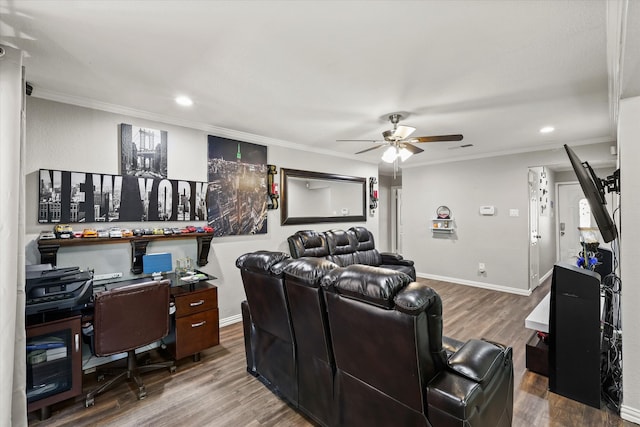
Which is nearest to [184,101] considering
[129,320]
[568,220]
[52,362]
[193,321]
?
[129,320]

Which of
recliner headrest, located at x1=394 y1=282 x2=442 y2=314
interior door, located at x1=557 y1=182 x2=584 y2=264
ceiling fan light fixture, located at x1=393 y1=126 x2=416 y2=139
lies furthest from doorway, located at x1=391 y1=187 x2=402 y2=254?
recliner headrest, located at x1=394 y1=282 x2=442 y2=314

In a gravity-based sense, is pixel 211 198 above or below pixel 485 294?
above

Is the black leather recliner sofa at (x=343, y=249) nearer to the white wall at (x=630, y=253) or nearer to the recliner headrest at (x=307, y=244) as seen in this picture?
the recliner headrest at (x=307, y=244)

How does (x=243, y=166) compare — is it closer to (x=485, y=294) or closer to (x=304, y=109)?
(x=304, y=109)

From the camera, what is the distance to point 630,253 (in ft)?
6.56

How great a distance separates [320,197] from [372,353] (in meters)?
3.64

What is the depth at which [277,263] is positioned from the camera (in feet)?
6.50

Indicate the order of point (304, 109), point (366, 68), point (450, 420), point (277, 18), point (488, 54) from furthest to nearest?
point (304, 109), point (366, 68), point (488, 54), point (277, 18), point (450, 420)

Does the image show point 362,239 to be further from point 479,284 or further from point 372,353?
point 372,353

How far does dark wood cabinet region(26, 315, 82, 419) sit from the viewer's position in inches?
77.8

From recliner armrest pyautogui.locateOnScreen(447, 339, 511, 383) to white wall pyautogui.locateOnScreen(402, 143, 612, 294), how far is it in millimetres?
4176

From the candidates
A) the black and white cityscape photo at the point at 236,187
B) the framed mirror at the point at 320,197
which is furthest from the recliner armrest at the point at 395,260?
the black and white cityscape photo at the point at 236,187

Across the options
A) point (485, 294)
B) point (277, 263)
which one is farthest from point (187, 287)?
point (485, 294)

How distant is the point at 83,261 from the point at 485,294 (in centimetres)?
562
